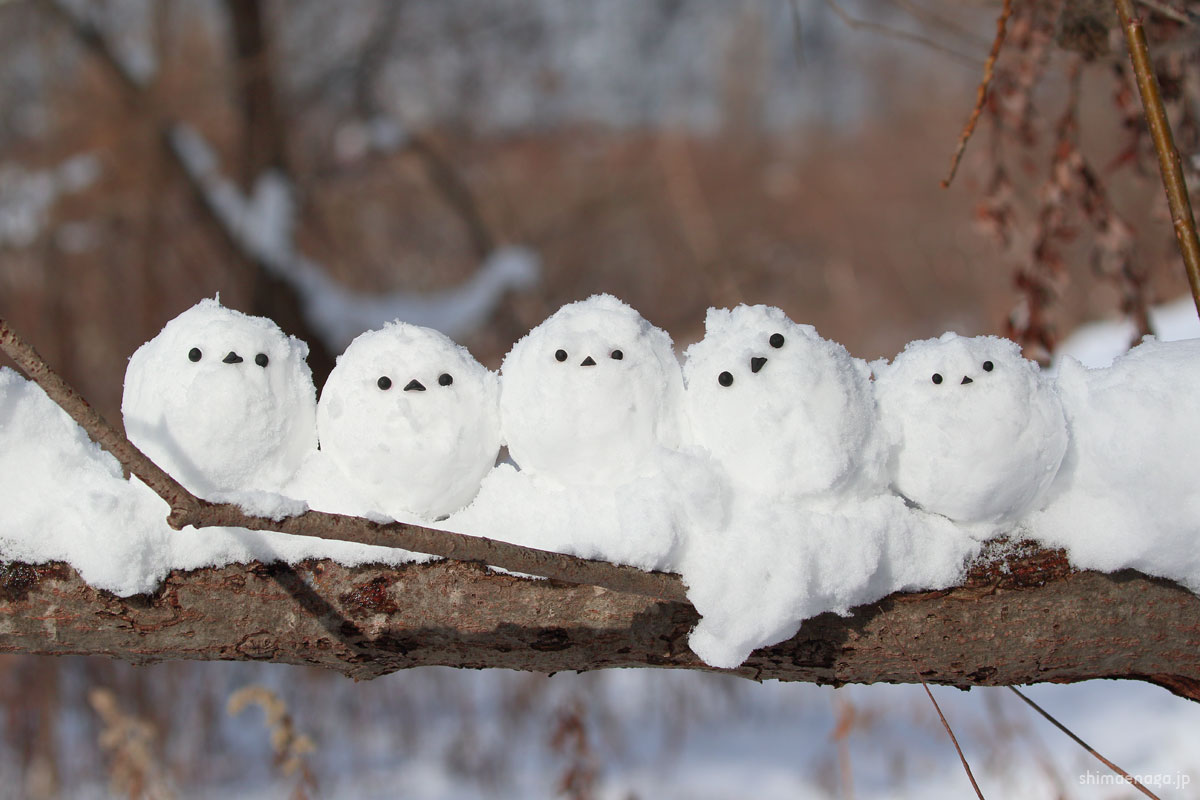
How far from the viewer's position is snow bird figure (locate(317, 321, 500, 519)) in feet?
3.46

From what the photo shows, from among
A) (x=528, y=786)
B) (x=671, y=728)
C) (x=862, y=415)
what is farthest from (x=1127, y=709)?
(x=862, y=415)

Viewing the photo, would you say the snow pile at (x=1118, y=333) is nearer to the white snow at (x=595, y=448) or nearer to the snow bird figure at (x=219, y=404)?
the white snow at (x=595, y=448)

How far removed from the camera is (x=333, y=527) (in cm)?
85

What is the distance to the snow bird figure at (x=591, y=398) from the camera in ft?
3.41

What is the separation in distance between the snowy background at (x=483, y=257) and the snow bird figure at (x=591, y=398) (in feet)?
2.80

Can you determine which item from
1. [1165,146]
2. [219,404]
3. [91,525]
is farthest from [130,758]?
[1165,146]

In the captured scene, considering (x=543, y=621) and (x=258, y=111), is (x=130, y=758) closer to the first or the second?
(x=543, y=621)

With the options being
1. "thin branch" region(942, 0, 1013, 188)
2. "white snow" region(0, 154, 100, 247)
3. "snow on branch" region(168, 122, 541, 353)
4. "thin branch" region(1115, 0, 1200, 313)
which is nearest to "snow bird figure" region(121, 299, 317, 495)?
"thin branch" region(942, 0, 1013, 188)

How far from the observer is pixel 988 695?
2.58 metres

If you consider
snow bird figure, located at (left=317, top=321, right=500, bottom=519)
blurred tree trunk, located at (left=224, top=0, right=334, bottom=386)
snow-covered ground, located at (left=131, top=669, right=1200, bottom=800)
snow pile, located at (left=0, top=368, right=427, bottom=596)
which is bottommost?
snow pile, located at (left=0, top=368, right=427, bottom=596)

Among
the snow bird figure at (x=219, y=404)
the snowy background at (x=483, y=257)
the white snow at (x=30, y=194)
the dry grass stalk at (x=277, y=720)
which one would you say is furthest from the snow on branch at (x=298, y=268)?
the snow bird figure at (x=219, y=404)

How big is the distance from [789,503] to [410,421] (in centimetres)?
45

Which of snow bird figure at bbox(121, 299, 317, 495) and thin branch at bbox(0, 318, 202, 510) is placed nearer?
thin branch at bbox(0, 318, 202, 510)

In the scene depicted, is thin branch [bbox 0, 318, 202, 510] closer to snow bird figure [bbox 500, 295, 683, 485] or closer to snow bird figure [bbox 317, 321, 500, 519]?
snow bird figure [bbox 317, 321, 500, 519]
